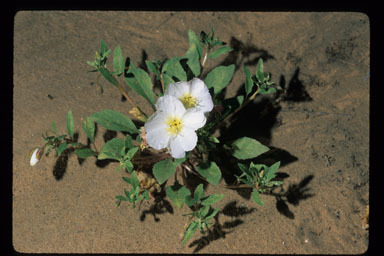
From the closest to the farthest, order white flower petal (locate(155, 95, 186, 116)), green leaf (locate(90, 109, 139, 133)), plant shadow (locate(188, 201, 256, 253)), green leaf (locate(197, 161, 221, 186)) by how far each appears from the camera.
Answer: white flower petal (locate(155, 95, 186, 116)), green leaf (locate(197, 161, 221, 186)), green leaf (locate(90, 109, 139, 133)), plant shadow (locate(188, 201, 256, 253))

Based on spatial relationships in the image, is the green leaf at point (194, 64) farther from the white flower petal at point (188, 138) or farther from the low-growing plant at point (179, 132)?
the white flower petal at point (188, 138)

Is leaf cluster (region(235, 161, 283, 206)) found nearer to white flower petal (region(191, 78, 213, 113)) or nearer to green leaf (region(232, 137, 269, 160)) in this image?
green leaf (region(232, 137, 269, 160))

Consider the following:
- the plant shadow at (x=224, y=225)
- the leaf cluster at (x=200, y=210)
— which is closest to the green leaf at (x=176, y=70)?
the leaf cluster at (x=200, y=210)

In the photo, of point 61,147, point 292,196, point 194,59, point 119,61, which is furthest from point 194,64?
point 292,196

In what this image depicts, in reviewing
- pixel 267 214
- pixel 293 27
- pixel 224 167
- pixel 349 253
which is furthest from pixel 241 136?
pixel 349 253

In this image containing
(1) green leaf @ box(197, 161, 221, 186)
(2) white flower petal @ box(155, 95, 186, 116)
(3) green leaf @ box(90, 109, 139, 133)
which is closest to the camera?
(2) white flower petal @ box(155, 95, 186, 116)

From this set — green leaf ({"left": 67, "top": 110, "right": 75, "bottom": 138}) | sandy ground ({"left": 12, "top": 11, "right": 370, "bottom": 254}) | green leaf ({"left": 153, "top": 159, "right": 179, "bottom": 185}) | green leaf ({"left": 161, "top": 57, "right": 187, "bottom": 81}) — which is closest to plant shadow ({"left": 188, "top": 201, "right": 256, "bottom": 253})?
sandy ground ({"left": 12, "top": 11, "right": 370, "bottom": 254})

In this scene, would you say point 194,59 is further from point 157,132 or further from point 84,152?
point 84,152
